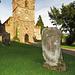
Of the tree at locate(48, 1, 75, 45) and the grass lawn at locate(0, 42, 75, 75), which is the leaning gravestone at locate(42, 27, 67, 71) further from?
the tree at locate(48, 1, 75, 45)

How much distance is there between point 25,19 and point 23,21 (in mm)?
803

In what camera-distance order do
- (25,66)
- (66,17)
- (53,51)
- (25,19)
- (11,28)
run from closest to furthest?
(53,51) → (25,66) → (66,17) → (25,19) → (11,28)

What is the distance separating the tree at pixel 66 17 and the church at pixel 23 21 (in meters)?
7.04

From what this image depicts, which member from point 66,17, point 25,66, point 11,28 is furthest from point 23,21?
point 25,66

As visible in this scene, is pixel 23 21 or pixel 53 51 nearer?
pixel 53 51

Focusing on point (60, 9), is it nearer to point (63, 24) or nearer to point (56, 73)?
point (63, 24)

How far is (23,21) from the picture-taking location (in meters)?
24.1

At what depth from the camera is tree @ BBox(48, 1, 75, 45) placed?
1757 centimetres

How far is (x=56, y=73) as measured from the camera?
12.4 ft

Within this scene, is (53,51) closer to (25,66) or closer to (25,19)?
(25,66)

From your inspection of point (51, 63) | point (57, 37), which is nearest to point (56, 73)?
point (51, 63)

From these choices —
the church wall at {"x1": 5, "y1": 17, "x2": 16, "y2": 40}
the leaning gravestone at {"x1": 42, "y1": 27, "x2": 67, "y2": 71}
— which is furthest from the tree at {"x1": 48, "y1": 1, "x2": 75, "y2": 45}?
the leaning gravestone at {"x1": 42, "y1": 27, "x2": 67, "y2": 71}

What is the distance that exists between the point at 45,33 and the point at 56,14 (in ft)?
53.3

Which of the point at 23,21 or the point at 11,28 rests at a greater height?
the point at 23,21
